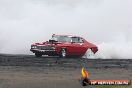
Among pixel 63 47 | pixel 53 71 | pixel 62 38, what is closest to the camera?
pixel 53 71

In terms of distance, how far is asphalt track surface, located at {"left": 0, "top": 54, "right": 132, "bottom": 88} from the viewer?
47.8 feet

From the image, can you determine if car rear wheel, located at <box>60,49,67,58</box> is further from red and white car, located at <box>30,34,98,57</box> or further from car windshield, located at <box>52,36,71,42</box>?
car windshield, located at <box>52,36,71,42</box>

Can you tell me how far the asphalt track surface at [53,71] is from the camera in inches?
573

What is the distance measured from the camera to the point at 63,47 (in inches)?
995

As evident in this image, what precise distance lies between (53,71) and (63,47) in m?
7.04

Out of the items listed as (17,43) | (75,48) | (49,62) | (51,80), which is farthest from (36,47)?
(51,80)

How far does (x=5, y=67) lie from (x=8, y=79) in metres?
3.76

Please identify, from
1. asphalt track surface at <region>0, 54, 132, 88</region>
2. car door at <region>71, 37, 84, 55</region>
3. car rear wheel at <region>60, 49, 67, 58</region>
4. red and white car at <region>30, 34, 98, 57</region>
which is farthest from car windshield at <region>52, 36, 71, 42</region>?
asphalt track surface at <region>0, 54, 132, 88</region>

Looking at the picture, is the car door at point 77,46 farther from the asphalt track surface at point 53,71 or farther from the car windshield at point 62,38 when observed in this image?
the asphalt track surface at point 53,71

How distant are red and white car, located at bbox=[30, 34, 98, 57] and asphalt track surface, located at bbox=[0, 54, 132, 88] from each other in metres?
3.40

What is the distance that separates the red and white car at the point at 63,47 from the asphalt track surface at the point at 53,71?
3398 mm

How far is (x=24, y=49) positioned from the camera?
102 feet

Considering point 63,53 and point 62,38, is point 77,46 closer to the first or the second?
point 62,38

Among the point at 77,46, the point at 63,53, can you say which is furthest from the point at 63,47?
the point at 77,46
